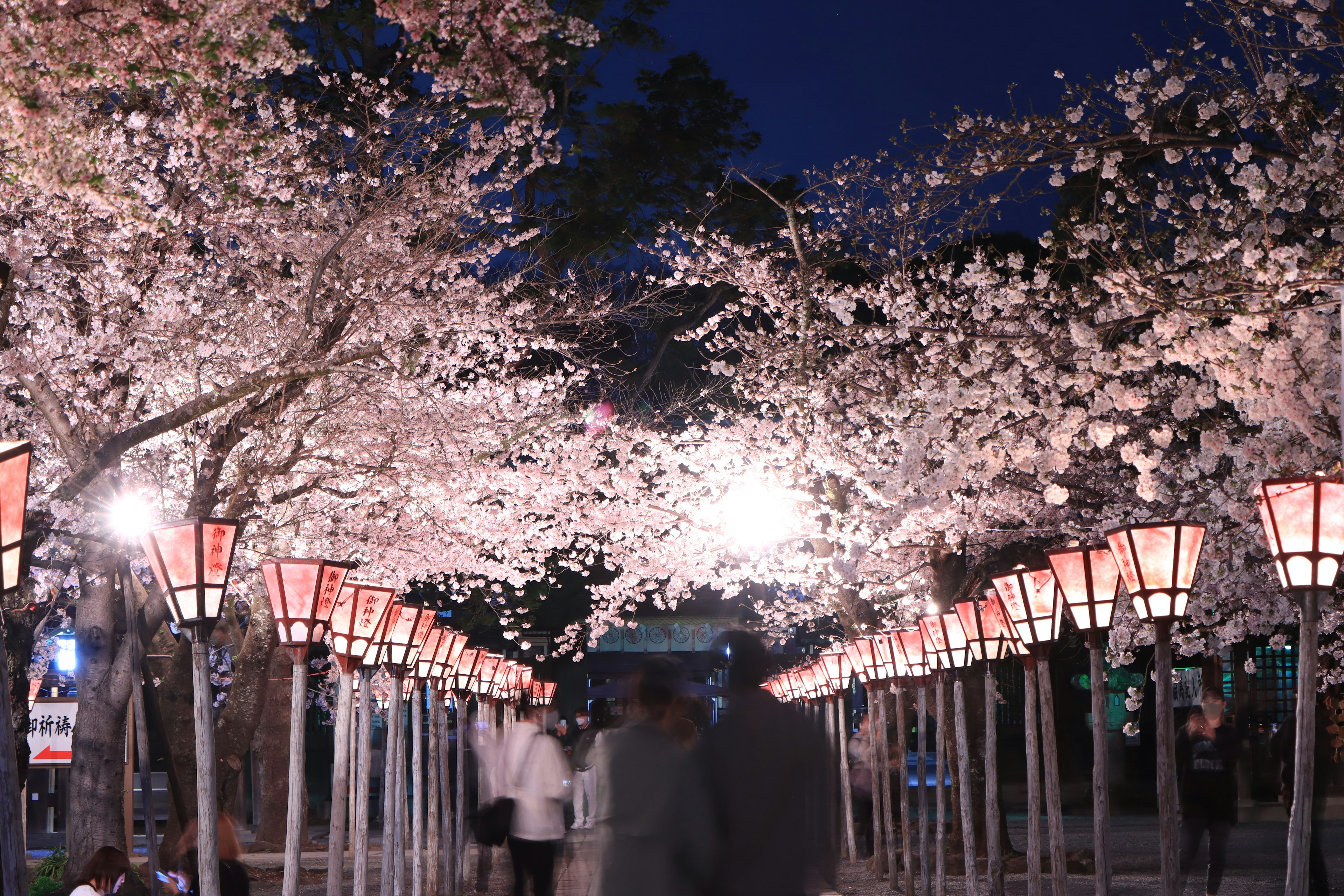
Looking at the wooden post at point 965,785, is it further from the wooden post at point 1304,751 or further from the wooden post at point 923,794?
the wooden post at point 1304,751

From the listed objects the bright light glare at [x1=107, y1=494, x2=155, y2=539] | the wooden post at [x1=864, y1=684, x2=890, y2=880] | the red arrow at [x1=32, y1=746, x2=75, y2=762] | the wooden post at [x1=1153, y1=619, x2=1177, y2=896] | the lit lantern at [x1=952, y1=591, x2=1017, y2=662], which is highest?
the bright light glare at [x1=107, y1=494, x2=155, y2=539]

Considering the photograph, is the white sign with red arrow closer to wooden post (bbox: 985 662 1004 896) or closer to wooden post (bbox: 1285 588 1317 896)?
wooden post (bbox: 985 662 1004 896)

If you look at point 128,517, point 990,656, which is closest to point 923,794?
point 990,656

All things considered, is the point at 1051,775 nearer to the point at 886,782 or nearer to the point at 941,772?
the point at 941,772

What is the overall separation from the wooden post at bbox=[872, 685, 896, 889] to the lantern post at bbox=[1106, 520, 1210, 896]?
327 inches

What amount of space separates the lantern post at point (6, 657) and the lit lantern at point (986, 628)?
25.5 feet

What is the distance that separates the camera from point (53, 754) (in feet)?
48.3

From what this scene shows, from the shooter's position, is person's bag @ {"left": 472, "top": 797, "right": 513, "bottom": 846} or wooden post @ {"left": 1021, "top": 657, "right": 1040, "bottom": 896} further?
person's bag @ {"left": 472, "top": 797, "right": 513, "bottom": 846}

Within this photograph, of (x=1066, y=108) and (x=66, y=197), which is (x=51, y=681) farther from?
(x=1066, y=108)

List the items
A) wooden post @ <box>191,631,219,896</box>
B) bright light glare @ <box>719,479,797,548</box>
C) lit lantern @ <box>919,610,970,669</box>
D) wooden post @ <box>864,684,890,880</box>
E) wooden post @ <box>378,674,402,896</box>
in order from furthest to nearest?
bright light glare @ <box>719,479,797,548</box> → wooden post @ <box>864,684,890,880</box> → lit lantern @ <box>919,610,970,669</box> → wooden post @ <box>378,674,402,896</box> → wooden post @ <box>191,631,219,896</box>

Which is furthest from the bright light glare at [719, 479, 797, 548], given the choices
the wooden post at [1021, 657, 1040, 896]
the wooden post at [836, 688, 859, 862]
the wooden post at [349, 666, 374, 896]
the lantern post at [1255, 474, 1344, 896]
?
the lantern post at [1255, 474, 1344, 896]

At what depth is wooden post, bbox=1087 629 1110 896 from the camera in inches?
315

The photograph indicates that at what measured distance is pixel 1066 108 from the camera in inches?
347

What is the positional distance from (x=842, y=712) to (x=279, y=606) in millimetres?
11879
